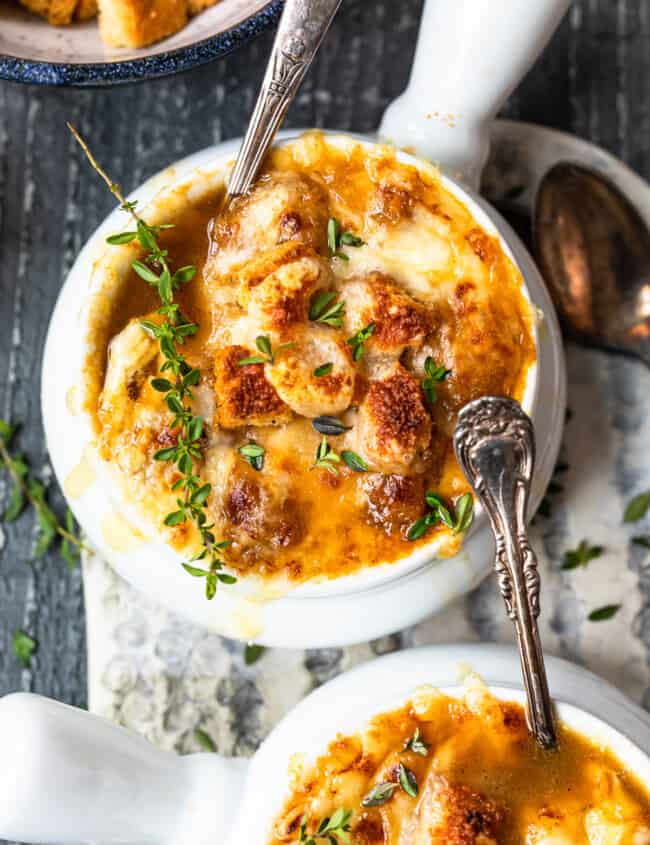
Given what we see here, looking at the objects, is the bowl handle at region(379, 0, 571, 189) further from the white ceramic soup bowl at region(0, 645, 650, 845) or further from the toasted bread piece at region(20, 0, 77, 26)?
the white ceramic soup bowl at region(0, 645, 650, 845)

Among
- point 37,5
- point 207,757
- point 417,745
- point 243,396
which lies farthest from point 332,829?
point 37,5

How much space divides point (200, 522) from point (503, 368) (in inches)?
18.3

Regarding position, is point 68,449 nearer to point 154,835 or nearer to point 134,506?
point 134,506

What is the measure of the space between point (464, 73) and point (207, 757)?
3.49 ft

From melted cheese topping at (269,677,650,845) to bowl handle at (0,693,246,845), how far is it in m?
0.14

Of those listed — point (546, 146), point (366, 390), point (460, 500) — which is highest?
point (546, 146)

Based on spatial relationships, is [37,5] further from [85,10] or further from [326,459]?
[326,459]

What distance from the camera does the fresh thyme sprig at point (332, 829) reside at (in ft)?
4.85

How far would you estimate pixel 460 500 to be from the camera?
1540 mm

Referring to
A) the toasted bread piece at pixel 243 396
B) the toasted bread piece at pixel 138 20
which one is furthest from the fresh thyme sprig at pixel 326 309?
the toasted bread piece at pixel 138 20

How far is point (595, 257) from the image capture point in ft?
6.36

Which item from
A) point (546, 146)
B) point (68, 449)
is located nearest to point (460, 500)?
point (68, 449)

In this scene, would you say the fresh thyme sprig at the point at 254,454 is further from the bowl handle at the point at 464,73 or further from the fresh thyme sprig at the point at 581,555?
the fresh thyme sprig at the point at 581,555

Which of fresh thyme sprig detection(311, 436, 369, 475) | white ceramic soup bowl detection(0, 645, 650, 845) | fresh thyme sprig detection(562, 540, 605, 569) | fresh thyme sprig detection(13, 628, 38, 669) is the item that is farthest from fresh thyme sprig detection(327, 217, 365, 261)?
fresh thyme sprig detection(13, 628, 38, 669)
